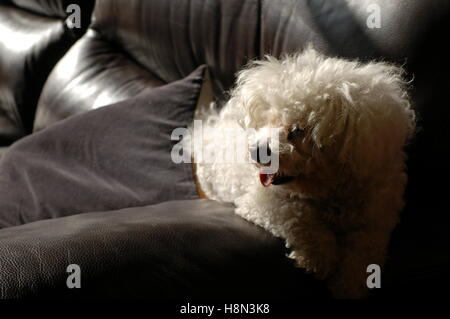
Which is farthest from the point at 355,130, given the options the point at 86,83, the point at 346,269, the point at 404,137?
the point at 86,83

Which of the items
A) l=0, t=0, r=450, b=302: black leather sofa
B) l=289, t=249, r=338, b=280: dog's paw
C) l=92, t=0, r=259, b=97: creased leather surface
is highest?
l=92, t=0, r=259, b=97: creased leather surface

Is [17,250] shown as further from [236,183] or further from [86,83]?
[86,83]

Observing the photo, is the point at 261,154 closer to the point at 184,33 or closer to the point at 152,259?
the point at 152,259

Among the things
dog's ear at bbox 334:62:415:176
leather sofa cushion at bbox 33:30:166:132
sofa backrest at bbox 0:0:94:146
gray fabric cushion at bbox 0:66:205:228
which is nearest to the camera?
dog's ear at bbox 334:62:415:176

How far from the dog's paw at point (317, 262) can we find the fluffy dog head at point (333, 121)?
11 cm

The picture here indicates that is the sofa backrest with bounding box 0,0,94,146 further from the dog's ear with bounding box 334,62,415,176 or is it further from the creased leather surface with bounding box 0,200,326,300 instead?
the dog's ear with bounding box 334,62,415,176

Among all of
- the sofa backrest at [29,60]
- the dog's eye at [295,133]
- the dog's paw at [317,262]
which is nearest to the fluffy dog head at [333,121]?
the dog's eye at [295,133]

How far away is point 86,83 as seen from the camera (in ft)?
5.04

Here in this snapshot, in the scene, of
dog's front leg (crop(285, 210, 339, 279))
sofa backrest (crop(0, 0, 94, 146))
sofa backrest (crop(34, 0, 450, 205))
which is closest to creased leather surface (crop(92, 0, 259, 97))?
sofa backrest (crop(34, 0, 450, 205))

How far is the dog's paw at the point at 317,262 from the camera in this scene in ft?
2.54

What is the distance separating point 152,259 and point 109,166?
55 cm

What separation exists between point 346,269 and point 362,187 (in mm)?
140

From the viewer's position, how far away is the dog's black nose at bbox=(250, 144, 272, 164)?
2.52 feet

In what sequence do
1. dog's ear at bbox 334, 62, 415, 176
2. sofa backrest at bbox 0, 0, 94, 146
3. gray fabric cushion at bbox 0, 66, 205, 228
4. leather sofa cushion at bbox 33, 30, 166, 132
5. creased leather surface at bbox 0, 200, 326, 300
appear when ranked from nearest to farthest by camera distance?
creased leather surface at bbox 0, 200, 326, 300 → dog's ear at bbox 334, 62, 415, 176 → gray fabric cushion at bbox 0, 66, 205, 228 → leather sofa cushion at bbox 33, 30, 166, 132 → sofa backrest at bbox 0, 0, 94, 146
